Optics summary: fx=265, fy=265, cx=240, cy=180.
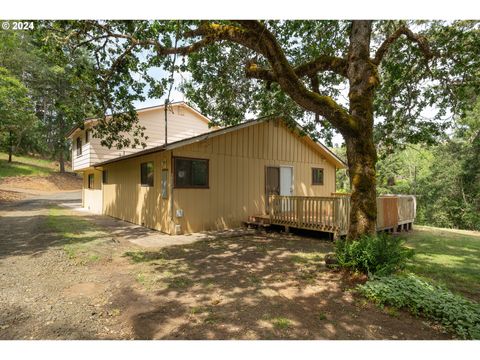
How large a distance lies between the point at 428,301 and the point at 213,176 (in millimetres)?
7577

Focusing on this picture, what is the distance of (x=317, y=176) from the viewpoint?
14.4 metres

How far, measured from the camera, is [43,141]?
3662 centimetres

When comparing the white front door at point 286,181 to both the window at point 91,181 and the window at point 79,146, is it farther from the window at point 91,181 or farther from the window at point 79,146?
the window at point 79,146

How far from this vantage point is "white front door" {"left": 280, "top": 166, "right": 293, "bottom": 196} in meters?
12.5

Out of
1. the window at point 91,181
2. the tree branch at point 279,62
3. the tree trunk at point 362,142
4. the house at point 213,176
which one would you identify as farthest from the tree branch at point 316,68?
the window at point 91,181

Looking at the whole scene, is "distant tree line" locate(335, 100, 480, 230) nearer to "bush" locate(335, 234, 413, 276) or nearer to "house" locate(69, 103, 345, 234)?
"house" locate(69, 103, 345, 234)

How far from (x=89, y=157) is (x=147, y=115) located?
4.53 m

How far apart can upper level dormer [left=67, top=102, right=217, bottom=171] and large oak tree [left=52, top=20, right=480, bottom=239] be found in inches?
247

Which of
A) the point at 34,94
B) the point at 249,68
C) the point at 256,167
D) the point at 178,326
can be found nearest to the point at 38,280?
the point at 178,326

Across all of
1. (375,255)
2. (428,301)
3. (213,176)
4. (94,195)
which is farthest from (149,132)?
(428,301)

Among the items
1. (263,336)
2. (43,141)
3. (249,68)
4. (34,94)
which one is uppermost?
(34,94)

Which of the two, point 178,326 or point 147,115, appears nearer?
point 178,326

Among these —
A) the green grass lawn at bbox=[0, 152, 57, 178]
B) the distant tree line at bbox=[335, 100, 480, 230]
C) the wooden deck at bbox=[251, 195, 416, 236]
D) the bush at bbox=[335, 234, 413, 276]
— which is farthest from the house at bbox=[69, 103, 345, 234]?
the green grass lawn at bbox=[0, 152, 57, 178]

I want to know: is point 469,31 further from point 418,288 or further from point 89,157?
point 89,157
